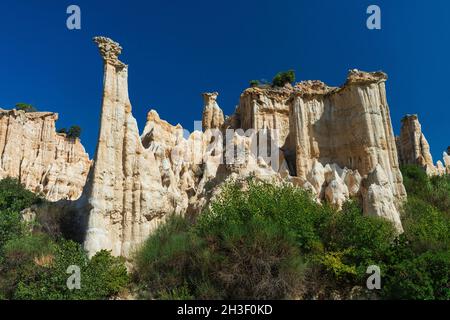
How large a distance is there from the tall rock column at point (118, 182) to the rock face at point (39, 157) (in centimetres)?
1929

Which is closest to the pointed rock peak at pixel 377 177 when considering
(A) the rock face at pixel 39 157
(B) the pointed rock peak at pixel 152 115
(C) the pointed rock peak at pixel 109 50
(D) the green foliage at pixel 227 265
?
(D) the green foliage at pixel 227 265

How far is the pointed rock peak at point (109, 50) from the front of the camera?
22.3 m

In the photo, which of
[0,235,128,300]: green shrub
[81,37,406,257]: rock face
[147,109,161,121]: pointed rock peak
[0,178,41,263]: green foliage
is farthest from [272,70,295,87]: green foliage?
[0,235,128,300]: green shrub

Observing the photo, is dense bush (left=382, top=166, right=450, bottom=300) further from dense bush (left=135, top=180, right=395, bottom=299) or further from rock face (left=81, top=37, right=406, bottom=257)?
rock face (left=81, top=37, right=406, bottom=257)

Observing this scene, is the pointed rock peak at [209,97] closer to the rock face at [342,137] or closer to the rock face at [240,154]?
the rock face at [240,154]

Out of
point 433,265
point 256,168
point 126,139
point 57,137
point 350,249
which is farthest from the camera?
point 57,137

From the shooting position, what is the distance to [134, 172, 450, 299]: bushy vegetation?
14.0 m

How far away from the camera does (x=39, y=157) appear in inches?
1745

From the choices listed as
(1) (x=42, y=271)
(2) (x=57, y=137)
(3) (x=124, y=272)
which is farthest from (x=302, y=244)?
(2) (x=57, y=137)

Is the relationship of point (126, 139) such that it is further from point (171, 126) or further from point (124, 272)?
point (171, 126)

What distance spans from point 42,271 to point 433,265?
14.3 m

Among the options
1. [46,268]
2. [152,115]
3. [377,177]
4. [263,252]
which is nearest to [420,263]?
[263,252]
